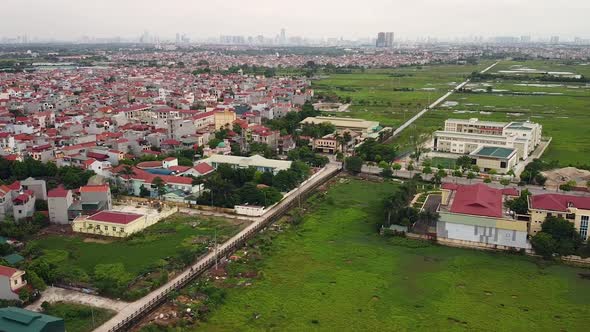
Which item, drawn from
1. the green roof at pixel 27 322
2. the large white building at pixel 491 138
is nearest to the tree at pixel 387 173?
the large white building at pixel 491 138

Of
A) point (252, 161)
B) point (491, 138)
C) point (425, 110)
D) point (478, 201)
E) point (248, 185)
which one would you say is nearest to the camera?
point (478, 201)

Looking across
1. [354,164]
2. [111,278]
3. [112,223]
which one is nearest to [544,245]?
[354,164]

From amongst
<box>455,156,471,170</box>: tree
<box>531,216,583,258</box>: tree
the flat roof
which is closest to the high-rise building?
<box>455,156,471,170</box>: tree

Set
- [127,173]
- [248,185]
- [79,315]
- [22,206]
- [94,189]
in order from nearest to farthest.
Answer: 1. [79,315]
2. [22,206]
3. [94,189]
4. [248,185]
5. [127,173]

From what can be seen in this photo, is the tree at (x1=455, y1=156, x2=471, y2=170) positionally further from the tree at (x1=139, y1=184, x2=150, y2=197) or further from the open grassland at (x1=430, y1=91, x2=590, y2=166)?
the tree at (x1=139, y1=184, x2=150, y2=197)

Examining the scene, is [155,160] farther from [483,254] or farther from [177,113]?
[483,254]

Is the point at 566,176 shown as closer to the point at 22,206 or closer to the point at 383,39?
the point at 22,206

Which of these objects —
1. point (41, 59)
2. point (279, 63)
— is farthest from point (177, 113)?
point (41, 59)
